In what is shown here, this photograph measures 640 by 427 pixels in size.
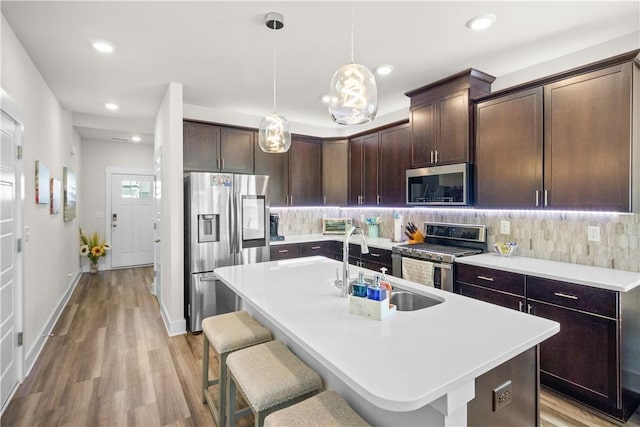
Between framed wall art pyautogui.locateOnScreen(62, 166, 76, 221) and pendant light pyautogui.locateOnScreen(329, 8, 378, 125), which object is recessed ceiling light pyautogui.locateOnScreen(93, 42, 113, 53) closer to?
pendant light pyautogui.locateOnScreen(329, 8, 378, 125)

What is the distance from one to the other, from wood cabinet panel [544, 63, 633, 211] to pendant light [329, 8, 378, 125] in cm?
177

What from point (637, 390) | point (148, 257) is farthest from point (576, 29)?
point (148, 257)

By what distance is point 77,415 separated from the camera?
2152mm

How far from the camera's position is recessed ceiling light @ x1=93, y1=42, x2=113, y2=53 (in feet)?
8.48

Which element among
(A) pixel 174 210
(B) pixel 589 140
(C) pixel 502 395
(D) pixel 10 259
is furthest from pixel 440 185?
(D) pixel 10 259

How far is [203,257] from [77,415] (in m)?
1.67

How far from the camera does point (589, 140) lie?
237cm

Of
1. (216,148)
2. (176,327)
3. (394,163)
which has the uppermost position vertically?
(216,148)

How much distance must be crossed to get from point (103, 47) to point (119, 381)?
2.68 metres

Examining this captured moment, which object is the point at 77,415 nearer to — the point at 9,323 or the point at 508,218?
the point at 9,323

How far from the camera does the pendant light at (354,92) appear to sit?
1690mm

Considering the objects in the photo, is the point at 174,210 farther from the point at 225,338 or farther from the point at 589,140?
the point at 589,140

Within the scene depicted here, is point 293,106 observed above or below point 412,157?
above

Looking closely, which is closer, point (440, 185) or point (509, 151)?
point (509, 151)
